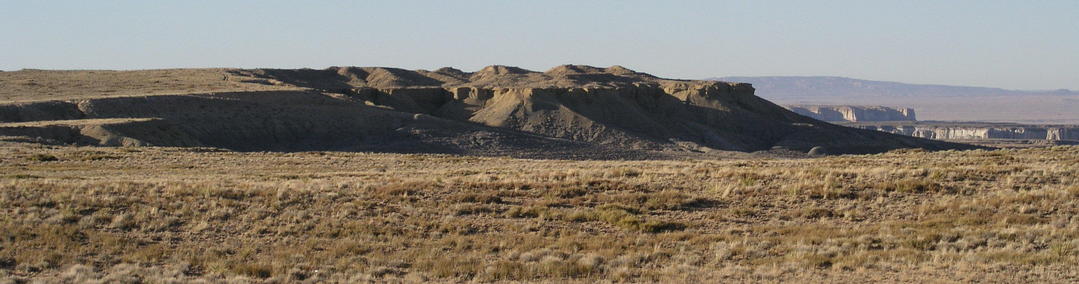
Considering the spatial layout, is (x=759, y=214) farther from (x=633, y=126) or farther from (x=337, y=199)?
(x=633, y=126)

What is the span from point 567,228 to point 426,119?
56.9 metres

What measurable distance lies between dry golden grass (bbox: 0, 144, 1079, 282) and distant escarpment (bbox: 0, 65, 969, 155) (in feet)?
106

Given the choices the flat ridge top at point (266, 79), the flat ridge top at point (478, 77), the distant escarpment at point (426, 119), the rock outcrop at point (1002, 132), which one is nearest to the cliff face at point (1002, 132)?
the rock outcrop at point (1002, 132)

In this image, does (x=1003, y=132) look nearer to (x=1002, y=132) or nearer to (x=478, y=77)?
(x=1002, y=132)

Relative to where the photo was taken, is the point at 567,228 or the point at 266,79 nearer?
the point at 567,228

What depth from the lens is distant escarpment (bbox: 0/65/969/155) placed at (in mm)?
58156

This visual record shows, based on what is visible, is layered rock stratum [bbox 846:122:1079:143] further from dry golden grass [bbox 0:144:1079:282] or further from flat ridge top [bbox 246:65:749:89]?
dry golden grass [bbox 0:144:1079:282]

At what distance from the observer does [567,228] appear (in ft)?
53.9

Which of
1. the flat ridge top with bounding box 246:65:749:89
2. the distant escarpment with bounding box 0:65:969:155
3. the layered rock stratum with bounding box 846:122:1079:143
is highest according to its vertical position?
the flat ridge top with bounding box 246:65:749:89

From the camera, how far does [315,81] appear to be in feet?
352

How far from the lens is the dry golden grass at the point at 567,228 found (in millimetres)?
12648

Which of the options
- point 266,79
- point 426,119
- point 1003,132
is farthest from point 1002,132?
point 426,119

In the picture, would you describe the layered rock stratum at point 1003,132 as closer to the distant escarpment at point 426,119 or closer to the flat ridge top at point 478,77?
the flat ridge top at point 478,77

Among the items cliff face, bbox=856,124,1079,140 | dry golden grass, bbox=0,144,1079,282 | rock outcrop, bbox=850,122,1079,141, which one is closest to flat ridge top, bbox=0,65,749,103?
dry golden grass, bbox=0,144,1079,282
